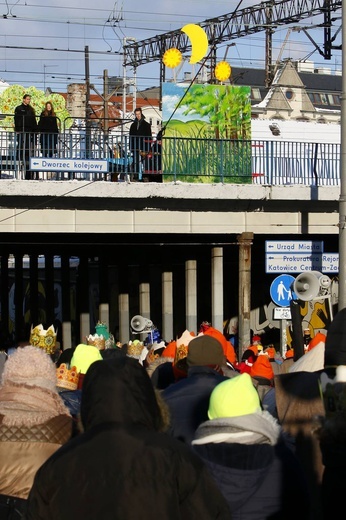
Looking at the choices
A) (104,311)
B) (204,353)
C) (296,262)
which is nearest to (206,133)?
(296,262)

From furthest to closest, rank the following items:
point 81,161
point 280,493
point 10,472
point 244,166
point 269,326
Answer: point 269,326
point 244,166
point 81,161
point 10,472
point 280,493

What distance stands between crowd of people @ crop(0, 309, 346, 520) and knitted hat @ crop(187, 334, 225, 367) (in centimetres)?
31

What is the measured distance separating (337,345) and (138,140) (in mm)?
17305

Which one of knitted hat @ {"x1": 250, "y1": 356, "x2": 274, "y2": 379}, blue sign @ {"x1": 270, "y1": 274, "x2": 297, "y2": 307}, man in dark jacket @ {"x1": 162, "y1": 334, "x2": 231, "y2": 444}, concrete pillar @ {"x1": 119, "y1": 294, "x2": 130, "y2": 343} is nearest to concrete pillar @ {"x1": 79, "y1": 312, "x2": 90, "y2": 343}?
concrete pillar @ {"x1": 119, "y1": 294, "x2": 130, "y2": 343}

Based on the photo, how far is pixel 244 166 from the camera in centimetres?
2433

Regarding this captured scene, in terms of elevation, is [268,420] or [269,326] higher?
[268,420]

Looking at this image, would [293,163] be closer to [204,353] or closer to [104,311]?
[104,311]

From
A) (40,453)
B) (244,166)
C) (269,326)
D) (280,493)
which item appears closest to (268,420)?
→ (280,493)

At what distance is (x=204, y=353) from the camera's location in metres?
7.87

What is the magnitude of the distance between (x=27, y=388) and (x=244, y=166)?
60.5 feet

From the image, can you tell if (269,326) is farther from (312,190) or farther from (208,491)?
(208,491)

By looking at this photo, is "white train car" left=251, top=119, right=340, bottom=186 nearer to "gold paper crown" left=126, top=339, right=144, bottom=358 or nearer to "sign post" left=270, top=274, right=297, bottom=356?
"sign post" left=270, top=274, right=297, bottom=356

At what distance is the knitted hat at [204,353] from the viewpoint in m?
7.85

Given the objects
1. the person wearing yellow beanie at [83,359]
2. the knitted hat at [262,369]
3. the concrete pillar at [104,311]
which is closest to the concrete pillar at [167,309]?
the concrete pillar at [104,311]
